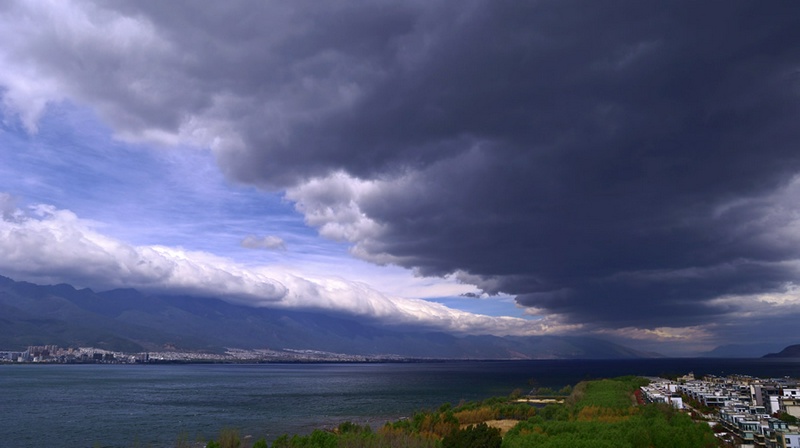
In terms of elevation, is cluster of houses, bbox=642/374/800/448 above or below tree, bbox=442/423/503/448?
below

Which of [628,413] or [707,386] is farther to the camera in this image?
[707,386]

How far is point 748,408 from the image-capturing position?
225ft

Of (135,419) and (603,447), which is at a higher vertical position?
(603,447)

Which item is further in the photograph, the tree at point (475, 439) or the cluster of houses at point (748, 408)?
the cluster of houses at point (748, 408)

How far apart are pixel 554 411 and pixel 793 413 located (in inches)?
1560

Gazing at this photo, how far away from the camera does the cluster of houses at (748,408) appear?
51562 mm

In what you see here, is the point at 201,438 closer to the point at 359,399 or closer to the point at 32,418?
the point at 32,418

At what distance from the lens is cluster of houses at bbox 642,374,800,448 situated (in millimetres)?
51562

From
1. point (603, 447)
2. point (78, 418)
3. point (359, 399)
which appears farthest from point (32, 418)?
point (603, 447)

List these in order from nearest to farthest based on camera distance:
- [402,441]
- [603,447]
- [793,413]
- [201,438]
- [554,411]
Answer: [603,447] < [402,441] < [201,438] < [554,411] < [793,413]

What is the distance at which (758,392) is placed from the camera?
90.3m

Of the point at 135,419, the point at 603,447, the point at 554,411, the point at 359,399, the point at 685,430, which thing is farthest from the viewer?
the point at 359,399

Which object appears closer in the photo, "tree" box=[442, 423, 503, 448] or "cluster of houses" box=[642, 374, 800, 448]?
"tree" box=[442, 423, 503, 448]

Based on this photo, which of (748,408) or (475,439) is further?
(748,408)
